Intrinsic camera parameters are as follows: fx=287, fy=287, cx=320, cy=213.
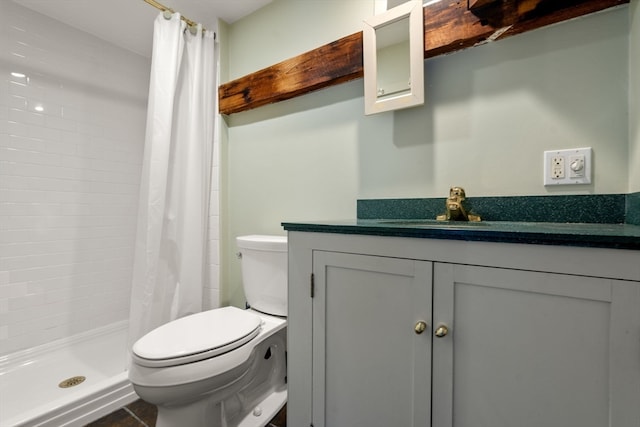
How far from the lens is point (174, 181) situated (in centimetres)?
171

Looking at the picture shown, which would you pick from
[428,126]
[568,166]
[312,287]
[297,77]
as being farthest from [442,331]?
[297,77]

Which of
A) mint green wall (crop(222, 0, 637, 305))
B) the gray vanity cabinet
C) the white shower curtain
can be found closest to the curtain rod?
the white shower curtain

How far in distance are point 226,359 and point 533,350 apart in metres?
0.96

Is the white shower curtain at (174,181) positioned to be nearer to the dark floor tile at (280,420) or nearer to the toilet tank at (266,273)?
the toilet tank at (266,273)

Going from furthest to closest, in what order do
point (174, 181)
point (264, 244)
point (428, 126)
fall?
point (174, 181)
point (264, 244)
point (428, 126)

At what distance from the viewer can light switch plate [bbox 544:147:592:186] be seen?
0.95 meters

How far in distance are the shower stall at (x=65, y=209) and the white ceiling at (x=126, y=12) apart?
0.11 m

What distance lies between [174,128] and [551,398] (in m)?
1.98

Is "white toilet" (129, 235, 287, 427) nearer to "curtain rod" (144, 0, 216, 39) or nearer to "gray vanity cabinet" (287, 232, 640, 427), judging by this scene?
"gray vanity cabinet" (287, 232, 640, 427)

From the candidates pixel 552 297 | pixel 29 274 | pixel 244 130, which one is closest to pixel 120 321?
pixel 29 274

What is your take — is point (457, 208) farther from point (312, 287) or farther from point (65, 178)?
point (65, 178)

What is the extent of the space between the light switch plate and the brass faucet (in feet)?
0.87

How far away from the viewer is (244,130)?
1.87 m

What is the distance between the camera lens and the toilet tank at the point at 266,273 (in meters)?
1.41
